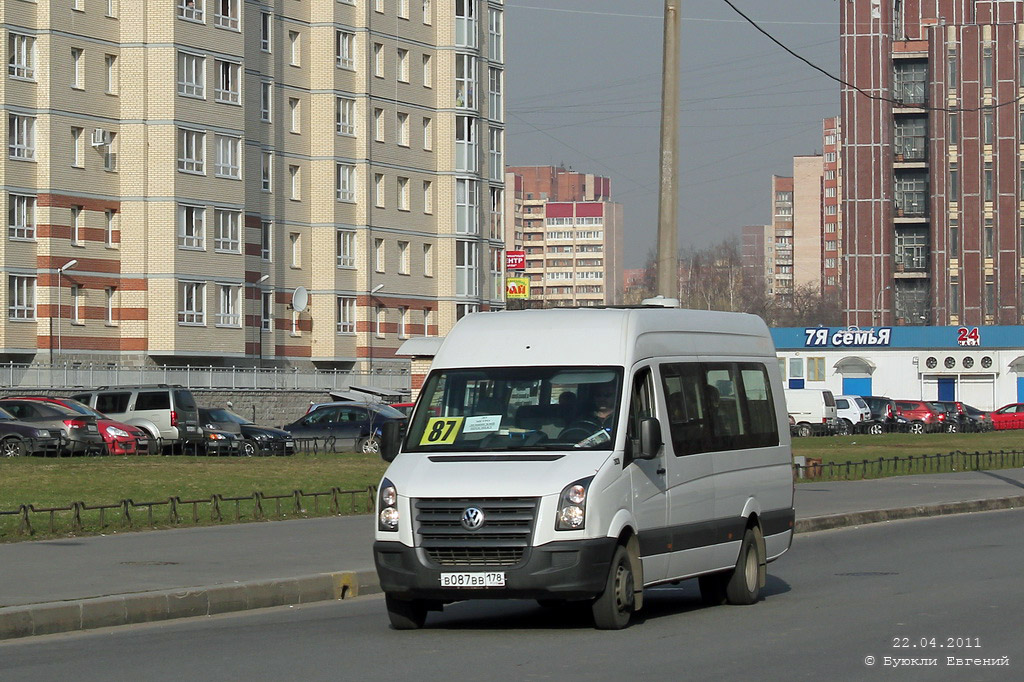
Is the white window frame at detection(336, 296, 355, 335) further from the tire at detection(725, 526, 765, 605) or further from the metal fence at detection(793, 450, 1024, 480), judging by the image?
the tire at detection(725, 526, 765, 605)

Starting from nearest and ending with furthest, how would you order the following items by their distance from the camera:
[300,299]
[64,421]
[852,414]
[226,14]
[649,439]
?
[649,439], [64,421], [852,414], [226,14], [300,299]

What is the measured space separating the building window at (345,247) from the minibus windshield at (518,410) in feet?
211

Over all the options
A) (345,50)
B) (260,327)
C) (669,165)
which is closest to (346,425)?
(669,165)

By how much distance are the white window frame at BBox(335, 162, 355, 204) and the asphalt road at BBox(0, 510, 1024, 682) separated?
62209mm

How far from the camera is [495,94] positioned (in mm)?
84062

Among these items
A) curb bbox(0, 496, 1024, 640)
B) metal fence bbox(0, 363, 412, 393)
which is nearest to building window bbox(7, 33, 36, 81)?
metal fence bbox(0, 363, 412, 393)

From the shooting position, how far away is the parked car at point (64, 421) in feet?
116

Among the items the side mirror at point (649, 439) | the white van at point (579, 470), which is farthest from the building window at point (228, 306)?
the side mirror at point (649, 439)

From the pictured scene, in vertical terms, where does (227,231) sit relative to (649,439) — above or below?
above

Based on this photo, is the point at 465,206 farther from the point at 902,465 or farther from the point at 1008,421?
the point at 902,465

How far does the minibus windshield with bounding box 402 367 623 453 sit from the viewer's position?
448 inches

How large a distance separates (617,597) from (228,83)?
5865 centimetres

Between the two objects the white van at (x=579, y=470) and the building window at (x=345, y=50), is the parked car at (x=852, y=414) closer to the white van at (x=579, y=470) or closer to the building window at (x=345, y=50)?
the building window at (x=345, y=50)

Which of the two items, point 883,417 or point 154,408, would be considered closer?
point 154,408
